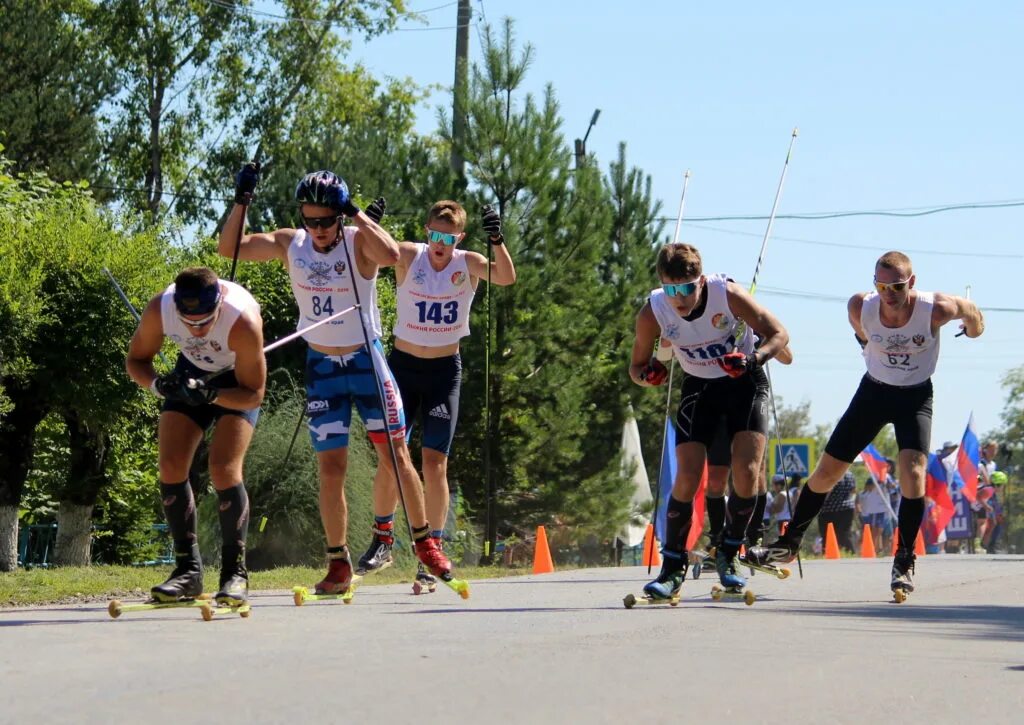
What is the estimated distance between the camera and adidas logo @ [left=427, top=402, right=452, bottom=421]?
10094 millimetres

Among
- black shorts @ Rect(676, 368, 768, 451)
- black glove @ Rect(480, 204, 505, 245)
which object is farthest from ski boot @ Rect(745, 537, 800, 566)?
black glove @ Rect(480, 204, 505, 245)

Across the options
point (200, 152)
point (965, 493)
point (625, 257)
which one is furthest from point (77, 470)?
point (200, 152)

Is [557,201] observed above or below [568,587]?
above

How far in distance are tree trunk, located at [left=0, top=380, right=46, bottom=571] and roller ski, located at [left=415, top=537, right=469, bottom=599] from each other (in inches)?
230

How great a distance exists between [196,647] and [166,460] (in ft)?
5.48

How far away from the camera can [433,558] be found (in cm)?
951

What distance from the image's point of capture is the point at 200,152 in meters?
44.3

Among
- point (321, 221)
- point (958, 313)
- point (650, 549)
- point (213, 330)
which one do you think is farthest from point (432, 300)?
point (650, 549)

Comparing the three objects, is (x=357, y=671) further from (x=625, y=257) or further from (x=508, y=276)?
(x=625, y=257)

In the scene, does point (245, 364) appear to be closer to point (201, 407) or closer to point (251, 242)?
point (201, 407)

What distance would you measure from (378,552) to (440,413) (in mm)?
943

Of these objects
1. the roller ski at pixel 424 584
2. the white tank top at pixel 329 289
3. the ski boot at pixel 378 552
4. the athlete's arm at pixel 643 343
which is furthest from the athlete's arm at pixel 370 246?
the roller ski at pixel 424 584

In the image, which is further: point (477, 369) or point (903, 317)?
point (477, 369)

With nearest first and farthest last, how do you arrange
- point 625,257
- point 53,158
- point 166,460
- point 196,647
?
point 196,647, point 166,460, point 625,257, point 53,158
